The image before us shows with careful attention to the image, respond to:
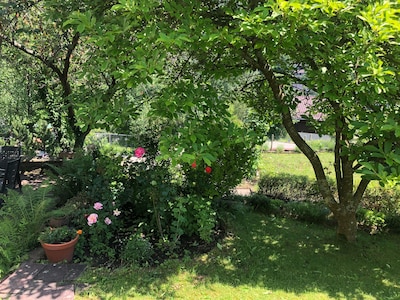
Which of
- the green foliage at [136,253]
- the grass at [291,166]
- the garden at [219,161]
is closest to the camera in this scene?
the garden at [219,161]

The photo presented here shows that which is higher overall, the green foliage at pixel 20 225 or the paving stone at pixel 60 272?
the green foliage at pixel 20 225

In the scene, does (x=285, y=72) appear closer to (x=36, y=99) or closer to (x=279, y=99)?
(x=279, y=99)

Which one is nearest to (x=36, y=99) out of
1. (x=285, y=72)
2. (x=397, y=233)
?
(x=285, y=72)

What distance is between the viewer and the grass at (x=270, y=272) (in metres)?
3.05

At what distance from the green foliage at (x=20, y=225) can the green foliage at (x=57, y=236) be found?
0.19 m

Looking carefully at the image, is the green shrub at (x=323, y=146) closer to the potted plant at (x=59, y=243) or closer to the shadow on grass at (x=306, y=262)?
the shadow on grass at (x=306, y=262)

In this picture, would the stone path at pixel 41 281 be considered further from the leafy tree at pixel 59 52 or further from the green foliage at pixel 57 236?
the leafy tree at pixel 59 52

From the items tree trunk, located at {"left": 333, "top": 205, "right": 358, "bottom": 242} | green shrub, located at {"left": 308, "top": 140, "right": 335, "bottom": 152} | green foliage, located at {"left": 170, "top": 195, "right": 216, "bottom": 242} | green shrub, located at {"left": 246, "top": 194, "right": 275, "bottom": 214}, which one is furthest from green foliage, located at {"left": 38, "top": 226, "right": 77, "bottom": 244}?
green shrub, located at {"left": 308, "top": 140, "right": 335, "bottom": 152}

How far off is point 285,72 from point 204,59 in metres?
1.17

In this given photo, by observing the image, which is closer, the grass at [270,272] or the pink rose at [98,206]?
the grass at [270,272]

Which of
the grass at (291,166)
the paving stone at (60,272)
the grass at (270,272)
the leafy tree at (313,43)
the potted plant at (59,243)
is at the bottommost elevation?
the paving stone at (60,272)

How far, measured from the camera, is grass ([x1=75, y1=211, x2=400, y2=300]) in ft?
10.0

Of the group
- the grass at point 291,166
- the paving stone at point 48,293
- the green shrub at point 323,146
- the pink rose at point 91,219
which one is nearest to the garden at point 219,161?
the pink rose at point 91,219

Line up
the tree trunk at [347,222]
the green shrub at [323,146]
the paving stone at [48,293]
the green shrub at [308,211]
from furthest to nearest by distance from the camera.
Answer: the green shrub at [323,146]
the green shrub at [308,211]
the tree trunk at [347,222]
the paving stone at [48,293]
